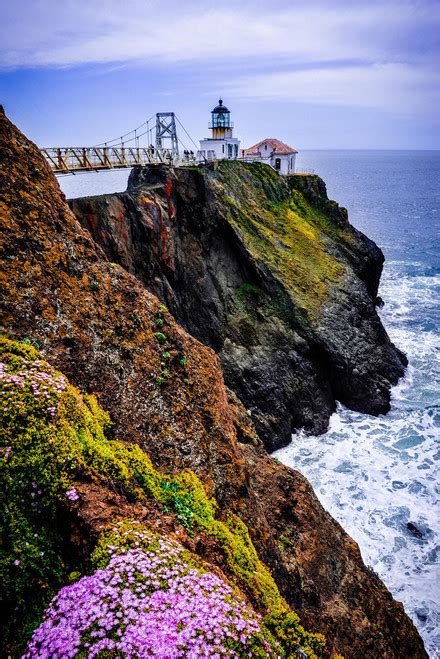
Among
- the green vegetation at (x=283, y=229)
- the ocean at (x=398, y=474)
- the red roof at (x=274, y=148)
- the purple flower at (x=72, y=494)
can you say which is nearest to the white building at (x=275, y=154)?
the red roof at (x=274, y=148)

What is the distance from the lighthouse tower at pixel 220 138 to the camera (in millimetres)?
53369

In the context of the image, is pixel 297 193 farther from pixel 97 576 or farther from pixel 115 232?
pixel 97 576

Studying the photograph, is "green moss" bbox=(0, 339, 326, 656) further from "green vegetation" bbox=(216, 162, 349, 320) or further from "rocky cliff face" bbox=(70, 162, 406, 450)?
"green vegetation" bbox=(216, 162, 349, 320)

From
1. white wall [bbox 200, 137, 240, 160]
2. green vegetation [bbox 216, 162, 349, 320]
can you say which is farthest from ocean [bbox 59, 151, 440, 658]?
white wall [bbox 200, 137, 240, 160]

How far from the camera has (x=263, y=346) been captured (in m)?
29.1

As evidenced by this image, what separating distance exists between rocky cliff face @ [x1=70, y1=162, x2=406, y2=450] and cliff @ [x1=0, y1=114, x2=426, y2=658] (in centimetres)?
1154

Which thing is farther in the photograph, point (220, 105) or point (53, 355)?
point (220, 105)

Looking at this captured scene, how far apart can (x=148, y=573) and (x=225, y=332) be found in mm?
22810

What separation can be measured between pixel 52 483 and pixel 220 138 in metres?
54.4

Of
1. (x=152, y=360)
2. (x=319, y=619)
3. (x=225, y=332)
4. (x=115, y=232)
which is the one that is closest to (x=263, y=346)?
(x=225, y=332)

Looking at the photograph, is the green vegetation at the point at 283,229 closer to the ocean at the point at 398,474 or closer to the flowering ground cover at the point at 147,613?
the ocean at the point at 398,474

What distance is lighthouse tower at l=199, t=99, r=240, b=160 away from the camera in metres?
53.4

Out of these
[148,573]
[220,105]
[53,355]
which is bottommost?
[148,573]

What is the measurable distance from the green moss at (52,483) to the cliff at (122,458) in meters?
0.03
